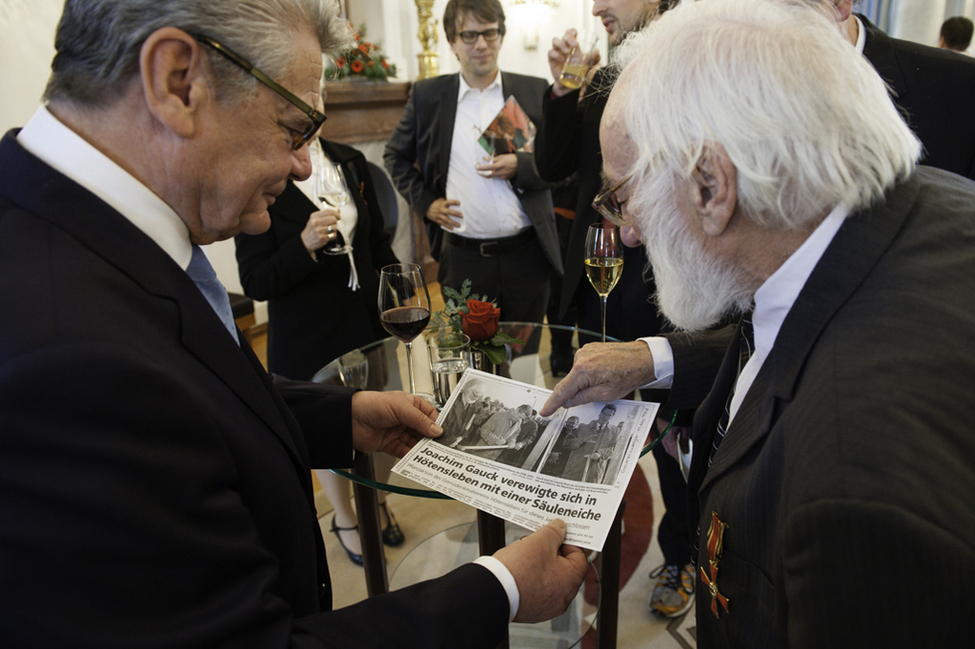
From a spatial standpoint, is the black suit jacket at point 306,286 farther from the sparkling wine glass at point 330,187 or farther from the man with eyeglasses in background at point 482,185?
the man with eyeglasses in background at point 482,185

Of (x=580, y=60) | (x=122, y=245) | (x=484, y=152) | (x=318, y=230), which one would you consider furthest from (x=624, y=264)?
(x=122, y=245)

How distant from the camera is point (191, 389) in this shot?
0.71 metres

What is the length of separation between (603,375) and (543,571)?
501mm

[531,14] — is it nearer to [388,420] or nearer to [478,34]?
[478,34]

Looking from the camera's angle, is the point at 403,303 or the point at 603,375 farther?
the point at 403,303

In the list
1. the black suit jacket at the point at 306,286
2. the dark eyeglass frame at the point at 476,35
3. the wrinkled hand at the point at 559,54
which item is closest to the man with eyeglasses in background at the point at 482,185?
the dark eyeglass frame at the point at 476,35

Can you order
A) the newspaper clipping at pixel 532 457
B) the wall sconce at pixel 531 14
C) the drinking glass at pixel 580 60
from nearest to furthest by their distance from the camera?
the newspaper clipping at pixel 532 457 < the drinking glass at pixel 580 60 < the wall sconce at pixel 531 14

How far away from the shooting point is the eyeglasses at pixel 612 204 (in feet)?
3.33

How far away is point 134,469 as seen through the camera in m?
0.61

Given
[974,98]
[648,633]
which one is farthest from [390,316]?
[974,98]

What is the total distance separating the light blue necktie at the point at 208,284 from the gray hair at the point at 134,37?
0.26 metres

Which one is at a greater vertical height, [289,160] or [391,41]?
[391,41]

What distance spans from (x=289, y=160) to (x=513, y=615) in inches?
30.9

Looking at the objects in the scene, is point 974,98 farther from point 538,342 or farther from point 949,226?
point 538,342
